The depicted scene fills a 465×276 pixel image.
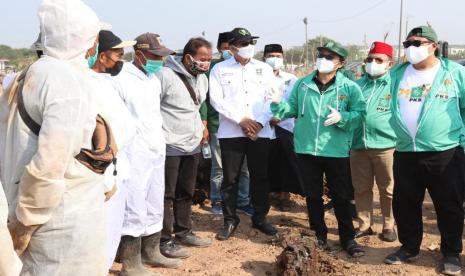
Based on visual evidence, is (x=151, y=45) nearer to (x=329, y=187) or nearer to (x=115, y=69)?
(x=115, y=69)

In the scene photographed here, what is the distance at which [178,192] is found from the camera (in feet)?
16.1

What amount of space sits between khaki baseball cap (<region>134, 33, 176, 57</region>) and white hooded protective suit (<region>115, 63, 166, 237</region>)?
254 mm

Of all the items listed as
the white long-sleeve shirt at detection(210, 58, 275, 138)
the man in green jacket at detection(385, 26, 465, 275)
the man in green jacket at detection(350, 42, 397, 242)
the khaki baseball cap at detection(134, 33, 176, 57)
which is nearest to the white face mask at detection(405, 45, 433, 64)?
the man in green jacket at detection(385, 26, 465, 275)

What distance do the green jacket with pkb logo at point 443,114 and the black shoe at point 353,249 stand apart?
3.75ft

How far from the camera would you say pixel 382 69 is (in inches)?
199

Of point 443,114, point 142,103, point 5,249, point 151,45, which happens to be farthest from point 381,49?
point 5,249

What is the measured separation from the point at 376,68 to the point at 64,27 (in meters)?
3.51

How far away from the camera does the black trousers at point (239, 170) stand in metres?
5.14

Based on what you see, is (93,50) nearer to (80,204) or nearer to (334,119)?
(80,204)

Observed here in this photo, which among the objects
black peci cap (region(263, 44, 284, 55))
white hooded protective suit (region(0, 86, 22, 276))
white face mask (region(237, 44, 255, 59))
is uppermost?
black peci cap (region(263, 44, 284, 55))

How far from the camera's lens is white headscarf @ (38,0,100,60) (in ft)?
7.61

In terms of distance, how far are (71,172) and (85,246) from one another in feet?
1.18

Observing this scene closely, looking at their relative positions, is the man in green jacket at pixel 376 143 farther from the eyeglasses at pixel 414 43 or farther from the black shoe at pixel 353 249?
the eyeglasses at pixel 414 43

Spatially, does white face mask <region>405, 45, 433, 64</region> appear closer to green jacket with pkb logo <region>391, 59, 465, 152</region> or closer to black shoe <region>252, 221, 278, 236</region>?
green jacket with pkb logo <region>391, 59, 465, 152</region>
